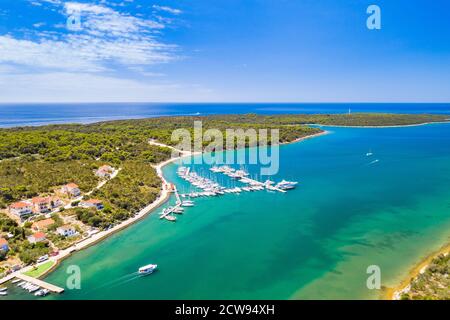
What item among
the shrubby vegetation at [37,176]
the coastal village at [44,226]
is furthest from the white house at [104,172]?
the coastal village at [44,226]

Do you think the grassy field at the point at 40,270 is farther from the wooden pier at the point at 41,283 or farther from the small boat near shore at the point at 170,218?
the small boat near shore at the point at 170,218

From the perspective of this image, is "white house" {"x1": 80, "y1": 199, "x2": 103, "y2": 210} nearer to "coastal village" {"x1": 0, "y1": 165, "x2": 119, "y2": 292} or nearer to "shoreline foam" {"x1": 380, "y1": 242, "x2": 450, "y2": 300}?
"coastal village" {"x1": 0, "y1": 165, "x2": 119, "y2": 292}

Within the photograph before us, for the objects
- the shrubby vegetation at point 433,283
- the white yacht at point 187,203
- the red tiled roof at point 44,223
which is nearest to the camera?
the shrubby vegetation at point 433,283

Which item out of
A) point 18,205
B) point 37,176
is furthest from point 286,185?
point 37,176

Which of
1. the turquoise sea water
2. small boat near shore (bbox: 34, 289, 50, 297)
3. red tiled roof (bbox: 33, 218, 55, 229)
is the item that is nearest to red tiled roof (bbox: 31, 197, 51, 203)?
red tiled roof (bbox: 33, 218, 55, 229)
